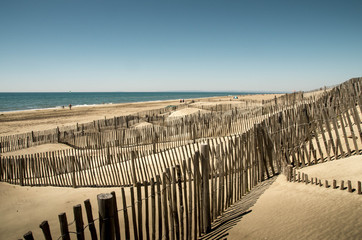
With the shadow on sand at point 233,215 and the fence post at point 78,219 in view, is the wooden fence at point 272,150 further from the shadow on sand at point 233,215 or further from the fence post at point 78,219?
the fence post at point 78,219

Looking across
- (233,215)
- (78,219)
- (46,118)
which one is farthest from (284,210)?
(46,118)

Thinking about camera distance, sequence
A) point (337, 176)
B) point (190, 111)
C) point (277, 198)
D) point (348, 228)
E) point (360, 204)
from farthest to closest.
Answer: point (190, 111) < point (337, 176) < point (277, 198) < point (360, 204) < point (348, 228)

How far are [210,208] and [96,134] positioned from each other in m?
10.5

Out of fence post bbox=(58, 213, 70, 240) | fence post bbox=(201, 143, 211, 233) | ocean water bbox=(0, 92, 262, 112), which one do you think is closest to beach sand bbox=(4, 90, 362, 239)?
fence post bbox=(201, 143, 211, 233)

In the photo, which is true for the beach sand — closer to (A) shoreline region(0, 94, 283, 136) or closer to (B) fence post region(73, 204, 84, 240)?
(B) fence post region(73, 204, 84, 240)

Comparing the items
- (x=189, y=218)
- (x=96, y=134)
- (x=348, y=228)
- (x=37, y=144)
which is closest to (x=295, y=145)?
(x=348, y=228)

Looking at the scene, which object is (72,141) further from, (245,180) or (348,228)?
(348,228)

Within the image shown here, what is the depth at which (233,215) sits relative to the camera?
380 centimetres

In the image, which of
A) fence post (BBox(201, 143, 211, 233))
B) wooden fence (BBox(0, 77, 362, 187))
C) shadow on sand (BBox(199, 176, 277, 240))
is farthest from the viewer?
wooden fence (BBox(0, 77, 362, 187))

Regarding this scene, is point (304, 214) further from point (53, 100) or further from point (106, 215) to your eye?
point (53, 100)

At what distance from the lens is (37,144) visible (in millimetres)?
12867

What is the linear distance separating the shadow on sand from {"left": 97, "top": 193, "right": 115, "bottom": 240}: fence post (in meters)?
1.73

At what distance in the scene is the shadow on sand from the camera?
11.0 feet

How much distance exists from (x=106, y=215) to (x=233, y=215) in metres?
2.52
